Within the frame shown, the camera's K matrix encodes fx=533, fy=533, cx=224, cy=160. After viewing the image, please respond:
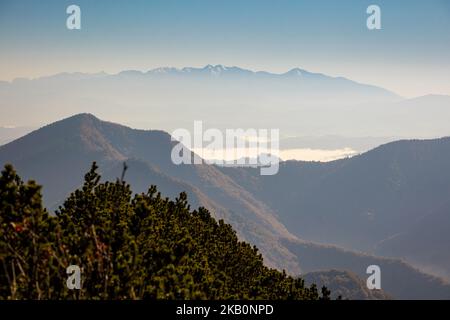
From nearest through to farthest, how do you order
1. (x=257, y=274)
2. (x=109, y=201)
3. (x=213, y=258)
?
(x=109, y=201) → (x=213, y=258) → (x=257, y=274)

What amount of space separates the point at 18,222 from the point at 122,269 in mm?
6341

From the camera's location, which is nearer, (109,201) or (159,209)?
(109,201)

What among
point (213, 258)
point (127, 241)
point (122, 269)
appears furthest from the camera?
point (213, 258)
